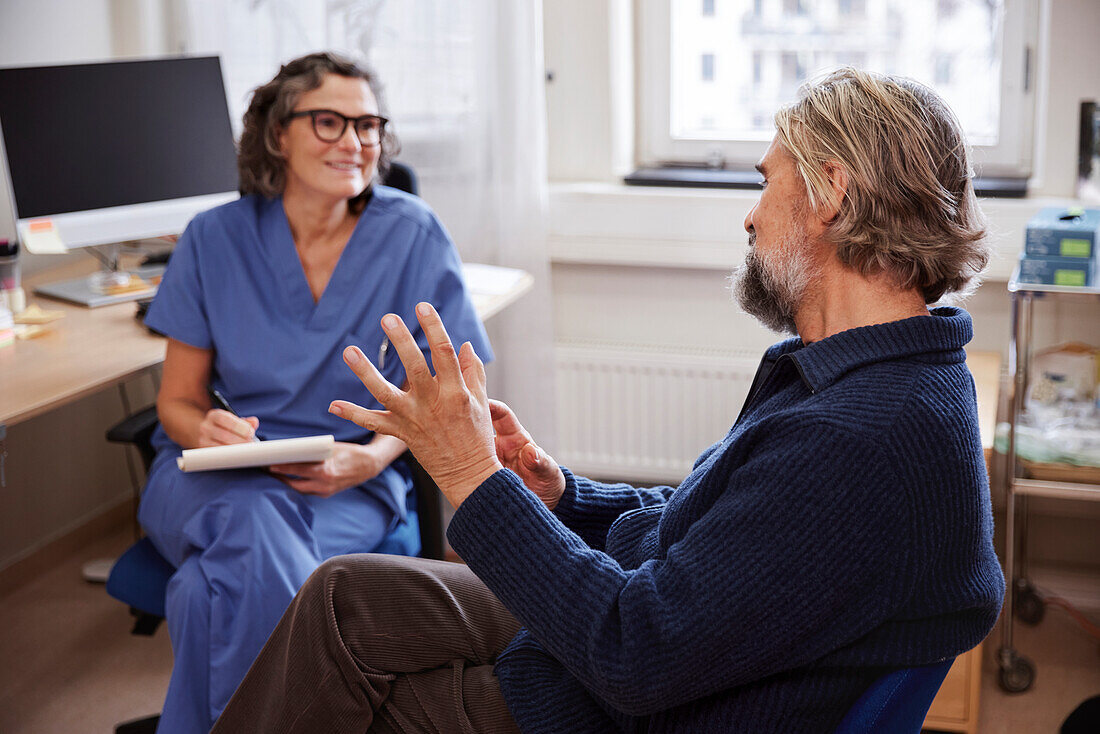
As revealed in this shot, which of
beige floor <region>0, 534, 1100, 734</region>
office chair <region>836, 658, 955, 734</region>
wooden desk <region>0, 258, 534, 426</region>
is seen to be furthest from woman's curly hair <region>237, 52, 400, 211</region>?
office chair <region>836, 658, 955, 734</region>

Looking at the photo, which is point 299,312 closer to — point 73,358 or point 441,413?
point 73,358

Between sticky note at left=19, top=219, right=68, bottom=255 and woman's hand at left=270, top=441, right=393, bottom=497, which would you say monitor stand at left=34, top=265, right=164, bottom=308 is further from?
woman's hand at left=270, top=441, right=393, bottom=497

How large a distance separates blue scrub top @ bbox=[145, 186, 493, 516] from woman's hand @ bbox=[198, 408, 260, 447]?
0.14 metres

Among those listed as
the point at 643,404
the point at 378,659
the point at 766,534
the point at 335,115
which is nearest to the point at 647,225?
the point at 643,404

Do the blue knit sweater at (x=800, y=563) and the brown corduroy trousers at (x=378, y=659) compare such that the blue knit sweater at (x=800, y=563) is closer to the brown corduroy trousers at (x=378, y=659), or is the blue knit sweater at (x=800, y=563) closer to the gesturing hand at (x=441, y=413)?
the gesturing hand at (x=441, y=413)

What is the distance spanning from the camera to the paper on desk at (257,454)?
1.67 m

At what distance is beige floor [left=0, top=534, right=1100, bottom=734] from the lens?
221cm

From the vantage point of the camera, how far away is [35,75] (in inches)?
90.3

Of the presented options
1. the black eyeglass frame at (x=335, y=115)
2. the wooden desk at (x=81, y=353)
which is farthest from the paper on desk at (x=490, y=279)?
the black eyeglass frame at (x=335, y=115)

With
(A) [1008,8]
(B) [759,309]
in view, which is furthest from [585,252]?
(B) [759,309]

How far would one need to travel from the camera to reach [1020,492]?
7.27ft

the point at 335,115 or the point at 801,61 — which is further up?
the point at 801,61

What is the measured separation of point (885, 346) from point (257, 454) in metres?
0.96

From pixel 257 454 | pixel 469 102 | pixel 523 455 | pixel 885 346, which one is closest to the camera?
pixel 885 346
